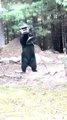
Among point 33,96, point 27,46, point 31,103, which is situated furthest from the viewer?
point 27,46

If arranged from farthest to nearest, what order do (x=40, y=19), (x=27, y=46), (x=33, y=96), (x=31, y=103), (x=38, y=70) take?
1. (x=40, y=19)
2. (x=38, y=70)
3. (x=27, y=46)
4. (x=33, y=96)
5. (x=31, y=103)

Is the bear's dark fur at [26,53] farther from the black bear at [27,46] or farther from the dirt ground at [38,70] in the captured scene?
the dirt ground at [38,70]

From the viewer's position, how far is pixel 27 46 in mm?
10586

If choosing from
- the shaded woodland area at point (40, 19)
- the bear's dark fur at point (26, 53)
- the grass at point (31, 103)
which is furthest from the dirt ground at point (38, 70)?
the shaded woodland area at point (40, 19)

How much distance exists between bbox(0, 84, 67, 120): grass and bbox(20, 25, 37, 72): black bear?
7.35ft

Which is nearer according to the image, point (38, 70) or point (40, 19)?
point (38, 70)

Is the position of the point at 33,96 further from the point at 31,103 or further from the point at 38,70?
the point at 38,70

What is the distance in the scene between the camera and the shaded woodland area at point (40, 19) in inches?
564

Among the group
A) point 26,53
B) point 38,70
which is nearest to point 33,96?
point 26,53

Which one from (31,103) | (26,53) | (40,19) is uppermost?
(31,103)

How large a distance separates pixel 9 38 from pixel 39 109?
1504 cm

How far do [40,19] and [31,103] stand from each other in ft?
38.6

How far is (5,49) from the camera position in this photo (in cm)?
1519

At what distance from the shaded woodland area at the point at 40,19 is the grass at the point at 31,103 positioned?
5275 millimetres
